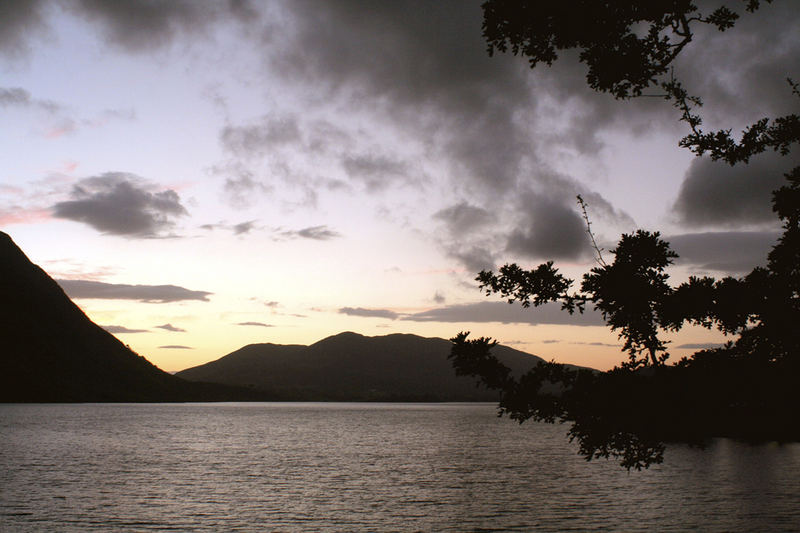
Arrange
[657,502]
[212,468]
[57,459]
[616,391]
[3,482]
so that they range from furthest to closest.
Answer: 1. [57,459]
2. [212,468]
3. [3,482]
4. [657,502]
5. [616,391]

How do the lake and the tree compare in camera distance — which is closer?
the tree

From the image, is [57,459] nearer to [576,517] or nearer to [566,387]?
[576,517]

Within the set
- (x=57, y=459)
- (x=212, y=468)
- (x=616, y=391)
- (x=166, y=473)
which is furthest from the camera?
(x=57, y=459)

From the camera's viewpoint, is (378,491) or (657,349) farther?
(378,491)

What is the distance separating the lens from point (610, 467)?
87.7 m

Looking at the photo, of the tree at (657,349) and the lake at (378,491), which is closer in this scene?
the tree at (657,349)

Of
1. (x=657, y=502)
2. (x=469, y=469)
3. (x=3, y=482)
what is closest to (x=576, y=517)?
(x=657, y=502)

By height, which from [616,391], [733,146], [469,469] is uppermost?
[733,146]

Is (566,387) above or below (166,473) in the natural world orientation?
above

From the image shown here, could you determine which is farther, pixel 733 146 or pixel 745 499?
pixel 745 499

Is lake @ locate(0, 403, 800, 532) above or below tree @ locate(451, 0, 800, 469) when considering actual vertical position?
below

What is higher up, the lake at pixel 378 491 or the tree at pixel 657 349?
the tree at pixel 657 349

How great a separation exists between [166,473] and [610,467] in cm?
6020

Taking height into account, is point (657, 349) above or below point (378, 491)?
above
